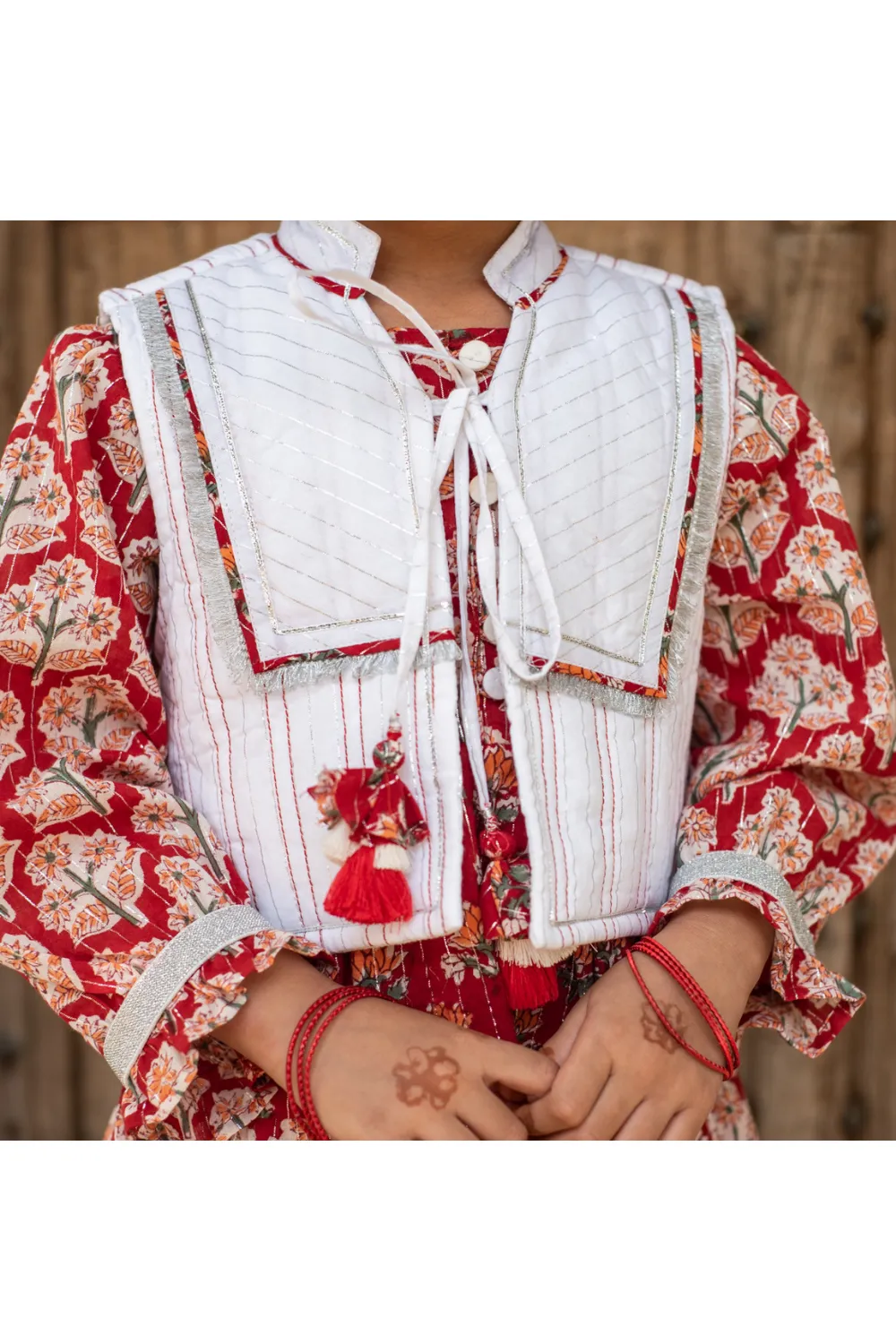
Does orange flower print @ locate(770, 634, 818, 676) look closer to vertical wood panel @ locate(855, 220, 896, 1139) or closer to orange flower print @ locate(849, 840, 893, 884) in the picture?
orange flower print @ locate(849, 840, 893, 884)

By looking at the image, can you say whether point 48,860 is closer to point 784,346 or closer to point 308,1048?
point 308,1048

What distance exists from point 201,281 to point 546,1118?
2.01 ft

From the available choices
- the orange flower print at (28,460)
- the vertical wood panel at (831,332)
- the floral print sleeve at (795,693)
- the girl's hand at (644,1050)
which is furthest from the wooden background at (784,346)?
the girl's hand at (644,1050)

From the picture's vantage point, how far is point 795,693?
37.5 inches

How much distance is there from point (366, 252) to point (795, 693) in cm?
46


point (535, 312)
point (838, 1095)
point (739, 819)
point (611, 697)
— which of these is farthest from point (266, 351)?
point (838, 1095)

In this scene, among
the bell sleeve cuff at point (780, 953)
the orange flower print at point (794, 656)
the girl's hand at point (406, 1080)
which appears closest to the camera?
the girl's hand at point (406, 1080)

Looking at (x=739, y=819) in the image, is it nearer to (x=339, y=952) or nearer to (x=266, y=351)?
(x=339, y=952)

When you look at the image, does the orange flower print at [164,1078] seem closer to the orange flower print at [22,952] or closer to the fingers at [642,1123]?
the orange flower print at [22,952]

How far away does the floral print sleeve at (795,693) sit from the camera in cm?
91

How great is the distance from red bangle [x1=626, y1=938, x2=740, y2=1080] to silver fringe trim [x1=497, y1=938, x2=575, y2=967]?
0.18 feet

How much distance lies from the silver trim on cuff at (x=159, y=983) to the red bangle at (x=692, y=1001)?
0.83 feet

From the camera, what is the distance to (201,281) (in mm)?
877

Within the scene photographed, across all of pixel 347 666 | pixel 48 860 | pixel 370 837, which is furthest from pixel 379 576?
pixel 48 860
